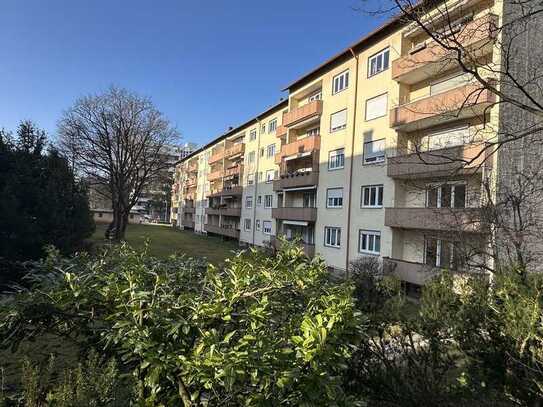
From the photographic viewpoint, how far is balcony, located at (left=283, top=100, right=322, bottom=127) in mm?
26609

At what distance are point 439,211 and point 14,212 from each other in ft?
51.2

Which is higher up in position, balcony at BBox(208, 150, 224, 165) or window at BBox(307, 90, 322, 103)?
window at BBox(307, 90, 322, 103)

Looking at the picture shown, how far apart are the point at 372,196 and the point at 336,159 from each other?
184 inches

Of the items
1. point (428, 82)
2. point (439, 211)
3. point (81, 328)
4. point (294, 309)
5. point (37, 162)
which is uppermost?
point (428, 82)

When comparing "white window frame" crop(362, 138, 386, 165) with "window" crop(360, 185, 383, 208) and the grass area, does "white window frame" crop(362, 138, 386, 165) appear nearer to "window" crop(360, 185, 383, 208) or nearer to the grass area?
"window" crop(360, 185, 383, 208)

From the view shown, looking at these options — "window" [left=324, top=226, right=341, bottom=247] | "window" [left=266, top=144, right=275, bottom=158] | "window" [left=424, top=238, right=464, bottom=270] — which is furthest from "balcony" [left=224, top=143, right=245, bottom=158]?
"window" [left=424, top=238, right=464, bottom=270]

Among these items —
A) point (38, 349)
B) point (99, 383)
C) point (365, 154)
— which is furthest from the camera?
point (365, 154)

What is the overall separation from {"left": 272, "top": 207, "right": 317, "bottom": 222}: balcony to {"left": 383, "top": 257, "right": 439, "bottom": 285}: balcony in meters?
8.09

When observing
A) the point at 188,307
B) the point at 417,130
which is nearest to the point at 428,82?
the point at 417,130

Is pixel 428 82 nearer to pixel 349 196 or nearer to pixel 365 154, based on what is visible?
pixel 365 154

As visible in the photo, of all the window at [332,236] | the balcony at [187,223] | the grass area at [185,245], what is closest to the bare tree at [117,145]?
the grass area at [185,245]

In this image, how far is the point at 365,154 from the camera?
21859mm

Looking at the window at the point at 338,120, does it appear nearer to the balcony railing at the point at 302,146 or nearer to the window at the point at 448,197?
the balcony railing at the point at 302,146

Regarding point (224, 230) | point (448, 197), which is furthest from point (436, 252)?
point (224, 230)
